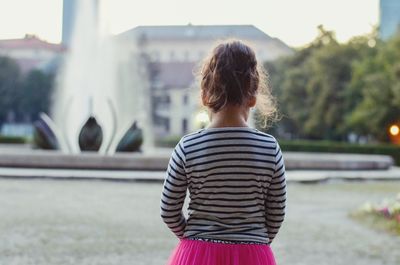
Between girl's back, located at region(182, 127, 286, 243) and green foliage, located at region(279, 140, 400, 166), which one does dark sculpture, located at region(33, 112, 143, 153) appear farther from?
girl's back, located at region(182, 127, 286, 243)

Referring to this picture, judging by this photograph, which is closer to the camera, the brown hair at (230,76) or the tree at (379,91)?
the brown hair at (230,76)

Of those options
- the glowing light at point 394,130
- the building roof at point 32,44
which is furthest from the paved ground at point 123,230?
the building roof at point 32,44

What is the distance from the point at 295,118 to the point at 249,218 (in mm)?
46719

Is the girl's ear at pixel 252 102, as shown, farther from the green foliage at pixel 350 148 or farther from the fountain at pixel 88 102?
the green foliage at pixel 350 148

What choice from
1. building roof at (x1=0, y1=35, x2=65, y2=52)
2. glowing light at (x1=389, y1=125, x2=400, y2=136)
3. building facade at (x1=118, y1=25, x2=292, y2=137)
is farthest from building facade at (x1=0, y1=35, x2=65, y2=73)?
glowing light at (x1=389, y1=125, x2=400, y2=136)

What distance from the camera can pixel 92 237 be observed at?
24.8 feet

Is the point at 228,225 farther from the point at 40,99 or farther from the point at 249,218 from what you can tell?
the point at 40,99

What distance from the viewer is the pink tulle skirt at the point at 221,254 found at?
2.32 meters

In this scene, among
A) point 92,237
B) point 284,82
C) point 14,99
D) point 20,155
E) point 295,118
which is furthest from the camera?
point 14,99

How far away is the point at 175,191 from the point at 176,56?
314 ft

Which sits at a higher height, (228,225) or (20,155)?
(228,225)

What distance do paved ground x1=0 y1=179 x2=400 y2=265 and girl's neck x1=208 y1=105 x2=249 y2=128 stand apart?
3911 mm

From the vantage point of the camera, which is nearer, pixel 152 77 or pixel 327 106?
pixel 327 106

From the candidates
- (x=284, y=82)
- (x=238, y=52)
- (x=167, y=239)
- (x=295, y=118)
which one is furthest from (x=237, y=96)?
(x=284, y=82)
